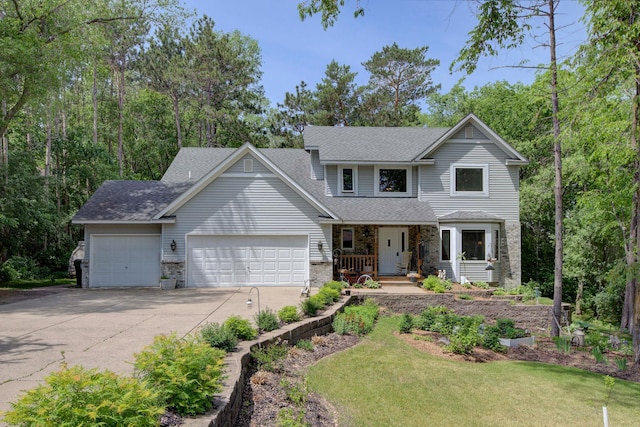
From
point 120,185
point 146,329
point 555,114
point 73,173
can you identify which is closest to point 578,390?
point 555,114

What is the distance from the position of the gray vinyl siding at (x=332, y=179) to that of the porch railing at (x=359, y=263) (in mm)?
3065

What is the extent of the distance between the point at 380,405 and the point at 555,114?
29.9 ft

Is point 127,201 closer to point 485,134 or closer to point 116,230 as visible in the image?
point 116,230

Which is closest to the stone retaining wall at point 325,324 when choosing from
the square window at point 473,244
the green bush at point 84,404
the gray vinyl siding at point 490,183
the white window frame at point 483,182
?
the green bush at point 84,404

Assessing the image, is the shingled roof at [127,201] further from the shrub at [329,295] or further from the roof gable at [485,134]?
the roof gable at [485,134]

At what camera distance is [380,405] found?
6488 millimetres

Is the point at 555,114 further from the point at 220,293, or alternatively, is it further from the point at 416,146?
the point at 220,293

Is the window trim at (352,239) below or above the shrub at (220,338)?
above

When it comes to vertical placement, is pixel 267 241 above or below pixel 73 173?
below

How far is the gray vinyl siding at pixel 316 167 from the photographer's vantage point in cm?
1958

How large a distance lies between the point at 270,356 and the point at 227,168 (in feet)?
33.4

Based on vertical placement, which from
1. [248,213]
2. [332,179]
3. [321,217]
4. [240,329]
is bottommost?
[240,329]

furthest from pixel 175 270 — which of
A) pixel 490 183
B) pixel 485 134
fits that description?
pixel 485 134

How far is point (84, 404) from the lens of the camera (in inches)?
126
